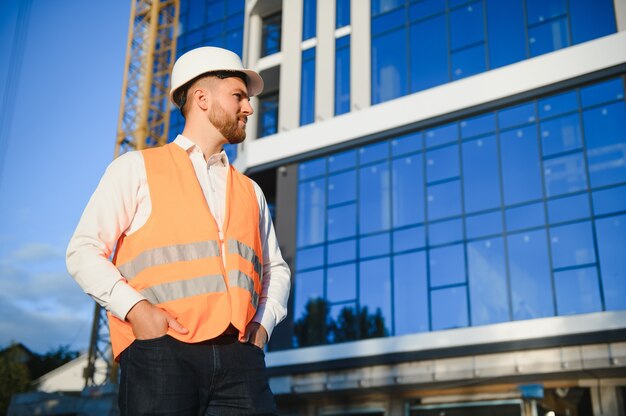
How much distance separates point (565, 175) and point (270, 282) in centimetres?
1913

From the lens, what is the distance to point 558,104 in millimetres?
21938

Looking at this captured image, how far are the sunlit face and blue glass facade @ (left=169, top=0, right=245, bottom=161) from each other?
88.9 feet

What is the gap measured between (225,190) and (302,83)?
2485 cm

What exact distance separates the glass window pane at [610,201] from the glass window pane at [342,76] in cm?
898

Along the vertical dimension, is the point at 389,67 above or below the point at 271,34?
below

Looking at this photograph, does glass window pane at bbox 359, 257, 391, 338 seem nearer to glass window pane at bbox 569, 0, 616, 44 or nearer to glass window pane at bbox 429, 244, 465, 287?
glass window pane at bbox 429, 244, 465, 287

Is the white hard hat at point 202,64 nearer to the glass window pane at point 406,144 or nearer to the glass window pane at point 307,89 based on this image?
the glass window pane at point 406,144

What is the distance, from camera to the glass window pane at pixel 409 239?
75.0ft

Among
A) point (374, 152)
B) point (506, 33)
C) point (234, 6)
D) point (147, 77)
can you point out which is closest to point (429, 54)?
point (506, 33)

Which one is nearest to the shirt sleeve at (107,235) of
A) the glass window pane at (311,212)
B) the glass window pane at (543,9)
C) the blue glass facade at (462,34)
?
the blue glass facade at (462,34)

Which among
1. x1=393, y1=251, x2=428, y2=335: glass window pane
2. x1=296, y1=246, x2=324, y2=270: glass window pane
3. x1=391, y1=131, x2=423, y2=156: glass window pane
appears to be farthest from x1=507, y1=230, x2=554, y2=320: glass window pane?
x1=296, y1=246, x2=324, y2=270: glass window pane

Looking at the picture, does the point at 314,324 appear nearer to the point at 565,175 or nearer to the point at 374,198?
the point at 374,198

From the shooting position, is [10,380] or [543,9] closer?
[543,9]

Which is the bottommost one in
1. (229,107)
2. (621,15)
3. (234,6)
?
(229,107)
